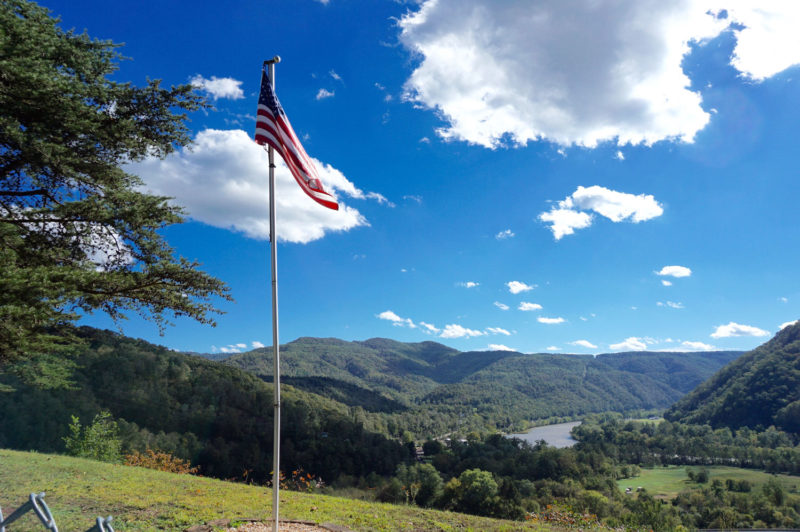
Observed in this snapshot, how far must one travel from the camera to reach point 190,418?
Answer: 54.5 meters

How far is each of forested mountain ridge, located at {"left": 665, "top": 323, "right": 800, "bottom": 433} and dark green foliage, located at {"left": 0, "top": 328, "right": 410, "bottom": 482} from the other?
105 metres

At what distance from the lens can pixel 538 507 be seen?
27891 mm

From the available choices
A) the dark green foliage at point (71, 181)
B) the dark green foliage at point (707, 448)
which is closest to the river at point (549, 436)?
the dark green foliage at point (707, 448)

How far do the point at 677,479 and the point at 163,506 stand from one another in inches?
3398

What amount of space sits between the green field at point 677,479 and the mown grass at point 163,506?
211 ft

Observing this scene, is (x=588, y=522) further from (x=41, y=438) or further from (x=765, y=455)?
(x=765, y=455)

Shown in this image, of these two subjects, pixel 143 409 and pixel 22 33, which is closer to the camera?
pixel 22 33

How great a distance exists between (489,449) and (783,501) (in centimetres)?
3355

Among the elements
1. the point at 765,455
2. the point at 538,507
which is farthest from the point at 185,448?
the point at 765,455

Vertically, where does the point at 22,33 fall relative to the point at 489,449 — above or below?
above

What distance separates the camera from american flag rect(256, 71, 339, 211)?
5961mm

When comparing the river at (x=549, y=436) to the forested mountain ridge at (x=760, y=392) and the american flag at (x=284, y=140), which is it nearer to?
the forested mountain ridge at (x=760, y=392)

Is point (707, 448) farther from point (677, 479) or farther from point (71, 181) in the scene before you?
point (71, 181)

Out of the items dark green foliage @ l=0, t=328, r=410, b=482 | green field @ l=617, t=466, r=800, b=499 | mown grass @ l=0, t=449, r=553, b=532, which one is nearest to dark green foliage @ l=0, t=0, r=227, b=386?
mown grass @ l=0, t=449, r=553, b=532
